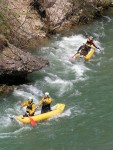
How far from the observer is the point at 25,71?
19.0 m

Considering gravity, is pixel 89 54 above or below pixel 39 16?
below

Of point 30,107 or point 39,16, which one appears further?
point 39,16

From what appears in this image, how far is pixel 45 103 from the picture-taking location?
57.4 ft

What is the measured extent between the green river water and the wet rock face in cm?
66

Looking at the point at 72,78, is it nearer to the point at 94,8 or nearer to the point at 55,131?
the point at 55,131

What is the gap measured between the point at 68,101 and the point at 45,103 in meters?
1.42

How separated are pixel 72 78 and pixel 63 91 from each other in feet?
5.17

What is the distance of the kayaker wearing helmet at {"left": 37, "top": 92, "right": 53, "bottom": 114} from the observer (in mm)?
17516

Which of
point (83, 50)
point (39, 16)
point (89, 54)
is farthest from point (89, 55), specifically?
point (39, 16)

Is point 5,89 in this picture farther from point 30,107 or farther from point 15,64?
point 30,107

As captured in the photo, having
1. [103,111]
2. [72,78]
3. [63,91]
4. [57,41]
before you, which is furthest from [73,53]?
[103,111]

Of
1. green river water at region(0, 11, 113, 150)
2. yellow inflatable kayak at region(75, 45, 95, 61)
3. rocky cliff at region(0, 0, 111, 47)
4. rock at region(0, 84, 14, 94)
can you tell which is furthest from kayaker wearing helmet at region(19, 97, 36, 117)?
yellow inflatable kayak at region(75, 45, 95, 61)

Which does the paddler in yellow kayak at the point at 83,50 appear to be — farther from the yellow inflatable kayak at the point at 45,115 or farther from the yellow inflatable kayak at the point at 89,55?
the yellow inflatable kayak at the point at 45,115

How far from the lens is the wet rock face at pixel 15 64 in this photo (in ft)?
60.5
